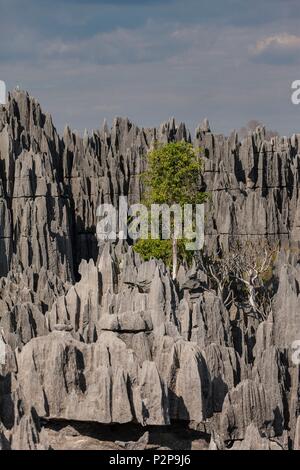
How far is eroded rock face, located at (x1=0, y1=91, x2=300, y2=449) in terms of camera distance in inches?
1109

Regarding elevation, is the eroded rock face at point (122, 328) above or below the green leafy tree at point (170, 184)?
below

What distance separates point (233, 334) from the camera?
36781 millimetres

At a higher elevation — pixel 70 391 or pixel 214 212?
pixel 214 212

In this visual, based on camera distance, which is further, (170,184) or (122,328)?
(170,184)

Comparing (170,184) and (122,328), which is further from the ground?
(170,184)

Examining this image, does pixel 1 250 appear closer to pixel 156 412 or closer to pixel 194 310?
pixel 194 310

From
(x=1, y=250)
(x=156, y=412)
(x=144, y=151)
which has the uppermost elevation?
(x=144, y=151)

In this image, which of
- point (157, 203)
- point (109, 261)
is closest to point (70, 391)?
point (109, 261)

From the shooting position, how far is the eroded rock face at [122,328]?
92.4 ft

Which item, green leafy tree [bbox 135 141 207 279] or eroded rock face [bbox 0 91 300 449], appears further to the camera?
green leafy tree [bbox 135 141 207 279]

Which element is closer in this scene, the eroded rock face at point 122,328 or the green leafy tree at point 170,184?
the eroded rock face at point 122,328

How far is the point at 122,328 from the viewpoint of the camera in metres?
31.9

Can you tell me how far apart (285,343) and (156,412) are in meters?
7.47

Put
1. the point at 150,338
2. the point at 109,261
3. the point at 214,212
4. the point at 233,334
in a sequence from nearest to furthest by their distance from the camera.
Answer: the point at 150,338, the point at 233,334, the point at 109,261, the point at 214,212
